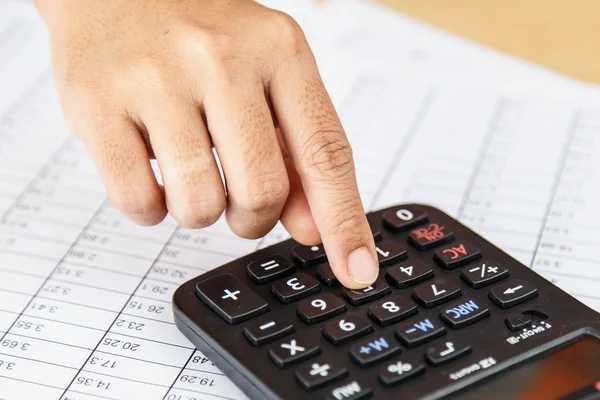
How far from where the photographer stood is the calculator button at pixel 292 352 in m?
0.44

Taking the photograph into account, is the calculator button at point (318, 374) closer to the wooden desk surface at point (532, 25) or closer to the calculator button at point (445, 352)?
the calculator button at point (445, 352)

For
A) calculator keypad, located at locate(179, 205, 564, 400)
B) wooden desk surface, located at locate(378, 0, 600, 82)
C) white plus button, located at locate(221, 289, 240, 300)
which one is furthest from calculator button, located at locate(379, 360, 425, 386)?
wooden desk surface, located at locate(378, 0, 600, 82)

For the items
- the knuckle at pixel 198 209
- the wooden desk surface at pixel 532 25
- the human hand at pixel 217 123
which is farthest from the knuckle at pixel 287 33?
the wooden desk surface at pixel 532 25

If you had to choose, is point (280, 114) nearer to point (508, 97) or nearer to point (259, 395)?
point (259, 395)

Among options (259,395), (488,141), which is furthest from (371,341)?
(488,141)

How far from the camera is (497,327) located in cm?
47

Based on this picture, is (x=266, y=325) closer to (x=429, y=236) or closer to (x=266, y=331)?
(x=266, y=331)

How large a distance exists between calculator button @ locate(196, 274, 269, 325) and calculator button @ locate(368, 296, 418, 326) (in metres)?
0.06

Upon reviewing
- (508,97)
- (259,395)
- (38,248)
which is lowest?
(38,248)

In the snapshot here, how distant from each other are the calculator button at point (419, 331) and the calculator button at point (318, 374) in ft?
0.14

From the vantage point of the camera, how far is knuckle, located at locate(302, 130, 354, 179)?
19.2 inches

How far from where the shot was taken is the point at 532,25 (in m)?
0.98

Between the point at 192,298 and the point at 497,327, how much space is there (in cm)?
18

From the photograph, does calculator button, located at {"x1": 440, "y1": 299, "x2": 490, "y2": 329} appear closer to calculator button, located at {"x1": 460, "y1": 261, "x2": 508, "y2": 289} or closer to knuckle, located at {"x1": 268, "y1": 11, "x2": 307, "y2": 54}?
calculator button, located at {"x1": 460, "y1": 261, "x2": 508, "y2": 289}
